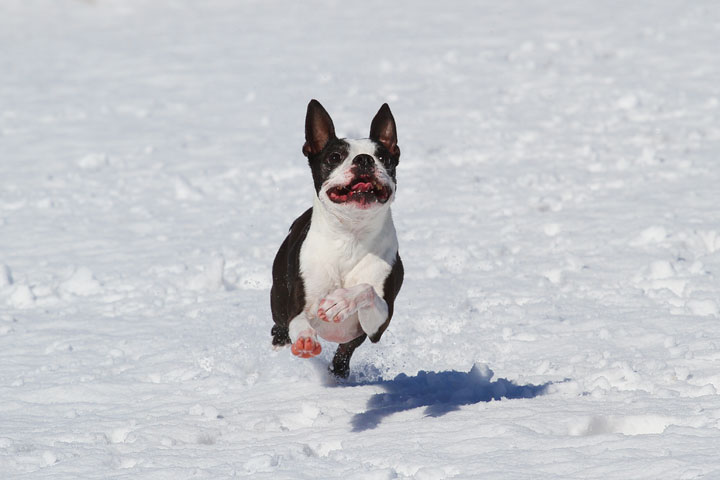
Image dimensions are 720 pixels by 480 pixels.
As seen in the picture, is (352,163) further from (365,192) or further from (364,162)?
(365,192)

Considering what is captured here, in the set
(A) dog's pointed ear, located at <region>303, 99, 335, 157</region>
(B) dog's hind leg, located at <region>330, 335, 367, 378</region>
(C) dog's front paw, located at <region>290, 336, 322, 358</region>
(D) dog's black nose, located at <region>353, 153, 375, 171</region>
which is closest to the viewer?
(C) dog's front paw, located at <region>290, 336, 322, 358</region>

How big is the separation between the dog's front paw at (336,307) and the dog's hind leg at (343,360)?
3.38ft

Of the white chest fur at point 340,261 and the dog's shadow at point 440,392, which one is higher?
the white chest fur at point 340,261

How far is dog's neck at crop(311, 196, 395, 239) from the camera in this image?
17.0 ft

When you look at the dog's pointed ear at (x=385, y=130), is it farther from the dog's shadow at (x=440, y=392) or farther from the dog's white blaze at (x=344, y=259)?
the dog's shadow at (x=440, y=392)

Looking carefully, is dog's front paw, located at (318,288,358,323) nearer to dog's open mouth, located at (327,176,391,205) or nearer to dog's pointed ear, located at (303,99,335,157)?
dog's open mouth, located at (327,176,391,205)

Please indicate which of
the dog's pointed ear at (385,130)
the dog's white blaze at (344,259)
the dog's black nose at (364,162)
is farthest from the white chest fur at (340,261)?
the dog's pointed ear at (385,130)

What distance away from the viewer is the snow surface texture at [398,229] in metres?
4.95

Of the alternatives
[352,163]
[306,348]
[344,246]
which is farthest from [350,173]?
[306,348]

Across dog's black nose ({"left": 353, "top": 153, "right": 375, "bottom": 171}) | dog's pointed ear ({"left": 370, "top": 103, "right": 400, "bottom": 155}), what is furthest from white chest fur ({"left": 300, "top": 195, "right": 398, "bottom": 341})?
dog's pointed ear ({"left": 370, "top": 103, "right": 400, "bottom": 155})

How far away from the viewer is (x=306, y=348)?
506cm

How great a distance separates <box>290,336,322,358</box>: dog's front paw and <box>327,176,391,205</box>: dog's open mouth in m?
0.74

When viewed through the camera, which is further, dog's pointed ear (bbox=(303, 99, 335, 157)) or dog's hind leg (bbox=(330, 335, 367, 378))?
dog's hind leg (bbox=(330, 335, 367, 378))

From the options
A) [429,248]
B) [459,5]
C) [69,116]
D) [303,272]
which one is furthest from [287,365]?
[459,5]
